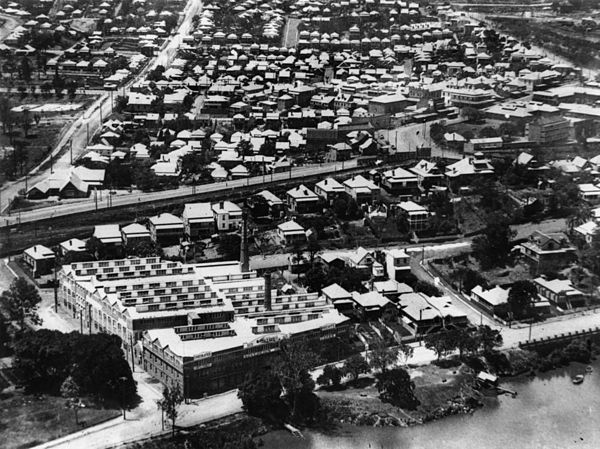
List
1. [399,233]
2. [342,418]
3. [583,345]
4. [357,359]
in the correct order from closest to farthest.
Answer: [342,418] < [357,359] < [583,345] < [399,233]

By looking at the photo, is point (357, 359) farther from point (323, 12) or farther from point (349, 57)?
point (323, 12)

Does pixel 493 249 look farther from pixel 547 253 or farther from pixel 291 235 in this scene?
pixel 291 235

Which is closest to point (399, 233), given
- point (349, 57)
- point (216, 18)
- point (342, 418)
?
point (342, 418)

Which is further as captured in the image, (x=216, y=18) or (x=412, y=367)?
(x=216, y=18)

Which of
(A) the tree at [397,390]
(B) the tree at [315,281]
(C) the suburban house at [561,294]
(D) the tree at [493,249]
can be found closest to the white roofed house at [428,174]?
(D) the tree at [493,249]

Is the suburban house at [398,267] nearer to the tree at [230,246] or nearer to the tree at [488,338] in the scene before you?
the tree at [488,338]

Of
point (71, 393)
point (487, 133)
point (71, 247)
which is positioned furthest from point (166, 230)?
point (487, 133)
